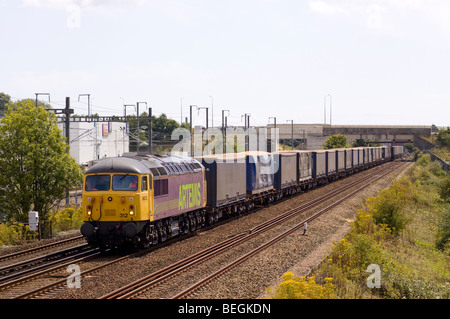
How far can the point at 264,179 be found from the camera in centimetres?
3478

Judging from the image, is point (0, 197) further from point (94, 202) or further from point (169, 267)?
point (169, 267)

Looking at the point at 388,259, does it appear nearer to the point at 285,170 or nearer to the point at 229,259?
the point at 229,259

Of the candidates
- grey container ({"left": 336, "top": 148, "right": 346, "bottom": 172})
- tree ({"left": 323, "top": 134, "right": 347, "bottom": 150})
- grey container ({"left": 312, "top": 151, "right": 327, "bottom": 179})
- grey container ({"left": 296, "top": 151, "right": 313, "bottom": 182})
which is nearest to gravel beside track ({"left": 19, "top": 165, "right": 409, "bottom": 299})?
grey container ({"left": 296, "top": 151, "right": 313, "bottom": 182})

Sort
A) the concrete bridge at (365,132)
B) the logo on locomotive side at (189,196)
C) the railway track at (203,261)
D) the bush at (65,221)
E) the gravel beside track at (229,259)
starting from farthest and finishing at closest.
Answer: the concrete bridge at (365,132) < the bush at (65,221) < the logo on locomotive side at (189,196) < the gravel beside track at (229,259) < the railway track at (203,261)

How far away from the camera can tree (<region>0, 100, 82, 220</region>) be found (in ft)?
82.4

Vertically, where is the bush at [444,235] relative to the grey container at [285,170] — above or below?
below

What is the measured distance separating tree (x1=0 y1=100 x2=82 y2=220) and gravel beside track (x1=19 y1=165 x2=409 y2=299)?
285 inches

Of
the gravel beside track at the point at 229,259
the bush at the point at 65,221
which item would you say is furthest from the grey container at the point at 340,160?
the bush at the point at 65,221

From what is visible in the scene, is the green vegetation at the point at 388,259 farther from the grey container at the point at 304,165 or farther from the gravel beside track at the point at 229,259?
the grey container at the point at 304,165

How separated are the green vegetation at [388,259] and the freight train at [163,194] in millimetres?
6609

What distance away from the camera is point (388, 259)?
19.5 m

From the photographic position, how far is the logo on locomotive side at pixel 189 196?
22734mm

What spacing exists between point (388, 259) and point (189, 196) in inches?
346

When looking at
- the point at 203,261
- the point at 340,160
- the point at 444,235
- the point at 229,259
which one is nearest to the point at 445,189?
the point at 340,160
